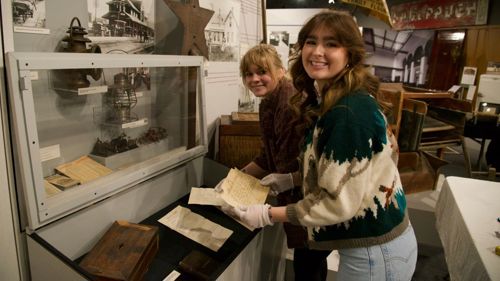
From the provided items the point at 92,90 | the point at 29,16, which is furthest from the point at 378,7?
the point at 29,16

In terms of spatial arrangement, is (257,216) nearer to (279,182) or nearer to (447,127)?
(279,182)

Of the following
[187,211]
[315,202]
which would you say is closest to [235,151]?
[187,211]

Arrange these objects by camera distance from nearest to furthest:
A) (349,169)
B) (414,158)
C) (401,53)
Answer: (349,169) < (414,158) < (401,53)

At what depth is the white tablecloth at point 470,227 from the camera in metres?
1.30

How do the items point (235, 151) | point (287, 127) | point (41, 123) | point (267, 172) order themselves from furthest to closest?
1. point (235, 151)
2. point (267, 172)
3. point (287, 127)
4. point (41, 123)

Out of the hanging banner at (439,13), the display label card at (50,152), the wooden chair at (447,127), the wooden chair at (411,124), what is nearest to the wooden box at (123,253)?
the display label card at (50,152)

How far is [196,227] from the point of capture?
4.83 feet

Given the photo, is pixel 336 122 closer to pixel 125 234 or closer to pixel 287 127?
pixel 287 127

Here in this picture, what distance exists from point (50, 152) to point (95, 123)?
0.22 m

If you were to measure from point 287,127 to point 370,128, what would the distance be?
499 mm

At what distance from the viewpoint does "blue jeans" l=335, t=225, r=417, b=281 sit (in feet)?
3.48

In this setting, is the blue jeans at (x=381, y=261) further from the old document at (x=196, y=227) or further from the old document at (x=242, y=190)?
the old document at (x=196, y=227)

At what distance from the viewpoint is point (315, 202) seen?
105 cm

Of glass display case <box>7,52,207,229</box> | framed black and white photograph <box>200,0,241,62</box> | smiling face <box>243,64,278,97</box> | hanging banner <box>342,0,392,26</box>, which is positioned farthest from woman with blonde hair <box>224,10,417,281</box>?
hanging banner <box>342,0,392,26</box>
